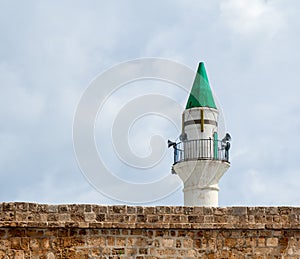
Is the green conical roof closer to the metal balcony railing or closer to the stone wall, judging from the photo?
the metal balcony railing

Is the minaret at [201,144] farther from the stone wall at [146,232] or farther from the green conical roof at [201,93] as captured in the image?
the stone wall at [146,232]

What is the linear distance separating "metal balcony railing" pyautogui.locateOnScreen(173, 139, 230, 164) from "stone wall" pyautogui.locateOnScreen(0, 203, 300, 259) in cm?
853

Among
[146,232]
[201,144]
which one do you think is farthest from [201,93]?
[146,232]

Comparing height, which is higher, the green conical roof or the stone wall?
the green conical roof

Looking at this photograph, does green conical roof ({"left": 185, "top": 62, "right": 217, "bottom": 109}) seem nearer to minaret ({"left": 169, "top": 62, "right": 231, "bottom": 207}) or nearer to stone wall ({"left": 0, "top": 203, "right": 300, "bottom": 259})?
minaret ({"left": 169, "top": 62, "right": 231, "bottom": 207})

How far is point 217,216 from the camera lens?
1057 cm

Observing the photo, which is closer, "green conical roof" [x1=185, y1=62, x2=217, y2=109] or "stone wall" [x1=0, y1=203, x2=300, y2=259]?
"stone wall" [x1=0, y1=203, x2=300, y2=259]

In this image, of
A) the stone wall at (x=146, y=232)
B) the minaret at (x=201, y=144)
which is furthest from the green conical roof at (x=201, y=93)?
the stone wall at (x=146, y=232)

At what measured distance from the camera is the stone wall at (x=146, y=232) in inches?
398

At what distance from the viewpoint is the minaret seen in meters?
19.1

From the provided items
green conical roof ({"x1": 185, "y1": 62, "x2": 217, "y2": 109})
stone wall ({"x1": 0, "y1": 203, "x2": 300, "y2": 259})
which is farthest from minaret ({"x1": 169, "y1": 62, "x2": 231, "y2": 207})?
stone wall ({"x1": 0, "y1": 203, "x2": 300, "y2": 259})

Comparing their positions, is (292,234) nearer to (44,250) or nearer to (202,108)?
(44,250)

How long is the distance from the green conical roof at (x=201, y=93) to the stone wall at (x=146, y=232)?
8700 millimetres

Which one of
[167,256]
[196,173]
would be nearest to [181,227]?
[167,256]
